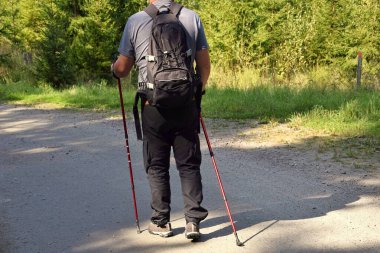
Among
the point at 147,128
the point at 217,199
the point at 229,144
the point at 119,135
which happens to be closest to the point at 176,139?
the point at 147,128

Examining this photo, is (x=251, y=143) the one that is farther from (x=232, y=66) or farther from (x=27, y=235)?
(x=232, y=66)

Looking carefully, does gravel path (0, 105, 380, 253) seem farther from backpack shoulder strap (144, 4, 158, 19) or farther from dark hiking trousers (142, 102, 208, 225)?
backpack shoulder strap (144, 4, 158, 19)

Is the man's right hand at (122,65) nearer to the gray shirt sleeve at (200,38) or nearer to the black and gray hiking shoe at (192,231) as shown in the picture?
the gray shirt sleeve at (200,38)

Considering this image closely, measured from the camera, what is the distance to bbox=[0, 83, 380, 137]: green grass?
826 cm

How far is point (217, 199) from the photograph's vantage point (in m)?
5.12

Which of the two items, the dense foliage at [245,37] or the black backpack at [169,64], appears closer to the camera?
the black backpack at [169,64]

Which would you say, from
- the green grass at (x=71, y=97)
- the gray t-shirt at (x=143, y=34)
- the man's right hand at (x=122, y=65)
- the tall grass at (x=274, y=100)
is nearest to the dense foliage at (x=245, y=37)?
the tall grass at (x=274, y=100)

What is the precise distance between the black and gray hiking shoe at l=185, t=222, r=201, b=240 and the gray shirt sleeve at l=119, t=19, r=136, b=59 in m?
1.40

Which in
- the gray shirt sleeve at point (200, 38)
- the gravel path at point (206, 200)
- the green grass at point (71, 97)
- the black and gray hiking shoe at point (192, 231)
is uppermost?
the gray shirt sleeve at point (200, 38)

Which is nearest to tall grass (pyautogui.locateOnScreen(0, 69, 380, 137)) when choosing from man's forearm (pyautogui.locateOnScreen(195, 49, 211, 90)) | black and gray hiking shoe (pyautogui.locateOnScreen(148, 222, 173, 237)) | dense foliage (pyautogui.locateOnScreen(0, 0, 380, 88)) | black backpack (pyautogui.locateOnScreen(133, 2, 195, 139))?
dense foliage (pyautogui.locateOnScreen(0, 0, 380, 88))

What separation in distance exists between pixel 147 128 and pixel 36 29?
97.8ft

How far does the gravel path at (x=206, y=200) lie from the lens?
4004 millimetres

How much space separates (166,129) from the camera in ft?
12.9

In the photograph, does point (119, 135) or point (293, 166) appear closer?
point (293, 166)
